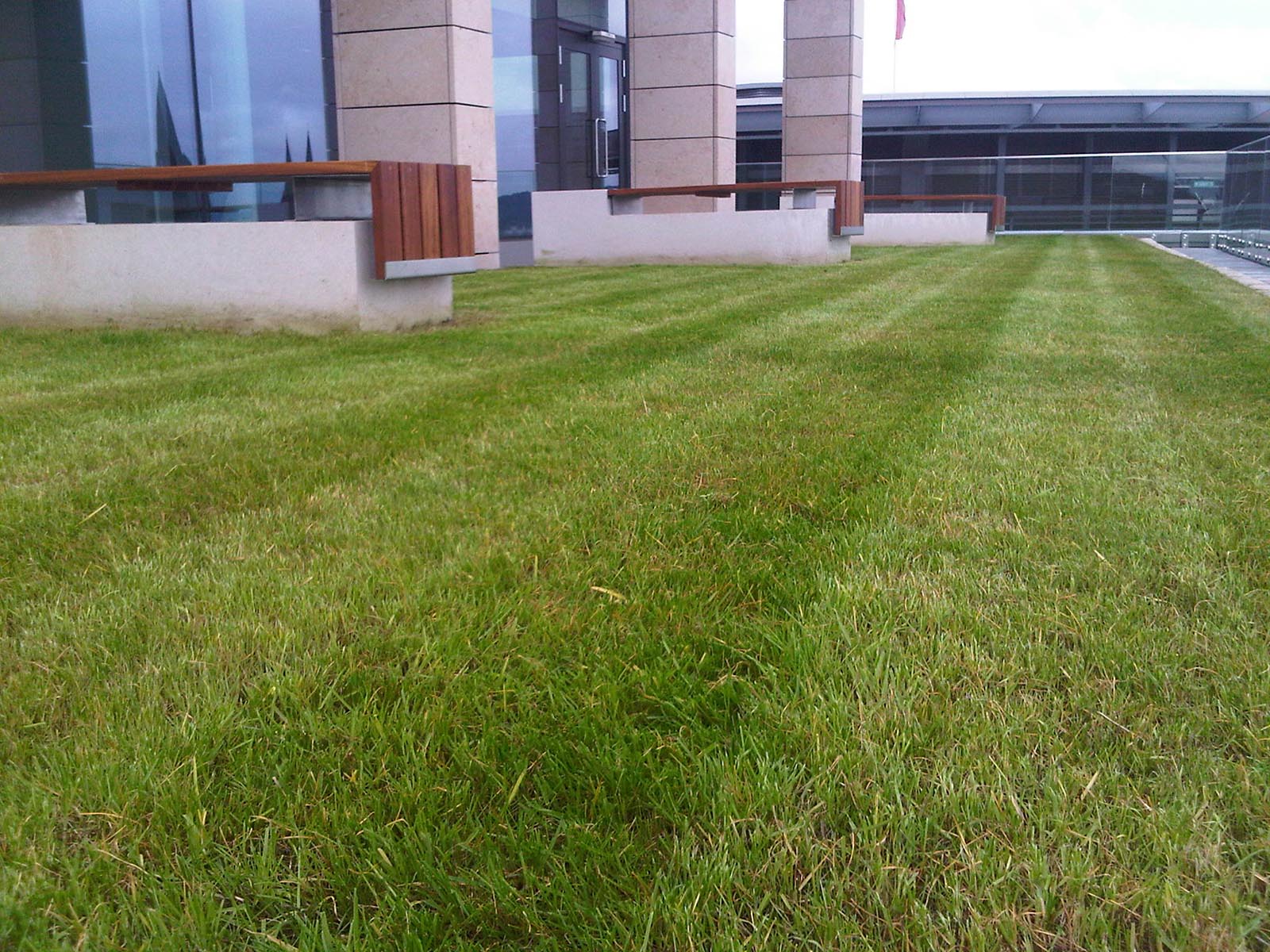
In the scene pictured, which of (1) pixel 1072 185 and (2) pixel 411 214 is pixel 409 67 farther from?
(1) pixel 1072 185

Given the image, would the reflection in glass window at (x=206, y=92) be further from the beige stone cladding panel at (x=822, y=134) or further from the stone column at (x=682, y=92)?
the beige stone cladding panel at (x=822, y=134)

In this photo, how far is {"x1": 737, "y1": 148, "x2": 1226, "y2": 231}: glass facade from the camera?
3400 cm

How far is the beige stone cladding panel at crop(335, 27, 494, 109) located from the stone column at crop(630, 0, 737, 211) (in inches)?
275

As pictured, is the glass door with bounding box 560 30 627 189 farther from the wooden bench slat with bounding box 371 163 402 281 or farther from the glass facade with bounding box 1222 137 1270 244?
the wooden bench slat with bounding box 371 163 402 281

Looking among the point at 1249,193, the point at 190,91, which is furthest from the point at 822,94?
the point at 190,91

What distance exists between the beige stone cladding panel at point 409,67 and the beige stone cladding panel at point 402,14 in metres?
0.08

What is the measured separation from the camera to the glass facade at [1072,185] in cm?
3400

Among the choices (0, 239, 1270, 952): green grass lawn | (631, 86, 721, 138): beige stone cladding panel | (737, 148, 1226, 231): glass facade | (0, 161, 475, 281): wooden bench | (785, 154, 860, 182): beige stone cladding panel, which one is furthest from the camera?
(737, 148, 1226, 231): glass facade

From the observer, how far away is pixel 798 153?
27.5m

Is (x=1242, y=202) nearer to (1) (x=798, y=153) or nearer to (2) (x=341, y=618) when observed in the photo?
(1) (x=798, y=153)

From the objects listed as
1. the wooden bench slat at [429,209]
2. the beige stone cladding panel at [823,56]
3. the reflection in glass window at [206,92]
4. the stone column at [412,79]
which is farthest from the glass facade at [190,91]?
the beige stone cladding panel at [823,56]

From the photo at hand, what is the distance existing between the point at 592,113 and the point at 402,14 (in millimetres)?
7232

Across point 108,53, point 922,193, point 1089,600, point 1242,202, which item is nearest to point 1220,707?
point 1089,600

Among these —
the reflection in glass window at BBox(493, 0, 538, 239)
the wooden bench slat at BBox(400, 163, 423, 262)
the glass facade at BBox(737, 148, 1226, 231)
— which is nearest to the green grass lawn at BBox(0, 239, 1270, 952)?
the wooden bench slat at BBox(400, 163, 423, 262)
